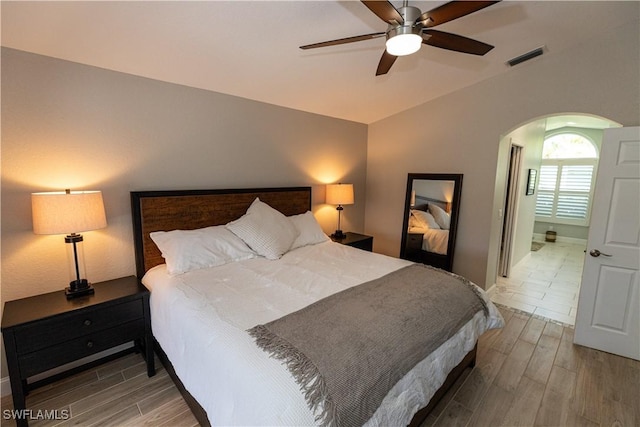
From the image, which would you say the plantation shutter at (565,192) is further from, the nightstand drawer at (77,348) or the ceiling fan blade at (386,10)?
the nightstand drawer at (77,348)

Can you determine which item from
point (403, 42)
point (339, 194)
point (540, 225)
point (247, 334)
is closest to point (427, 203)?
point (339, 194)

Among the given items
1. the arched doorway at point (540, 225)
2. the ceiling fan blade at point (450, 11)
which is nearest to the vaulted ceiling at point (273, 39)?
the ceiling fan blade at point (450, 11)

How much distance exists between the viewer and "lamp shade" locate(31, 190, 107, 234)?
1.88 m

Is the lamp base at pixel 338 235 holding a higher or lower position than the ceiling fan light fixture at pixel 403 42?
lower

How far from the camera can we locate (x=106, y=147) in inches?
92.5

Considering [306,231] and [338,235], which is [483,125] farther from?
[306,231]

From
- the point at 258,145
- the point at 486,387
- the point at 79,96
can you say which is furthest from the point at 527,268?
the point at 79,96

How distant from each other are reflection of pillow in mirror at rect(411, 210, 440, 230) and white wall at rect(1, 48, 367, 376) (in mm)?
1997

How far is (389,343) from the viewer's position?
1493 millimetres

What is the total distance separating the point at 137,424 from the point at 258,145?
2578 millimetres

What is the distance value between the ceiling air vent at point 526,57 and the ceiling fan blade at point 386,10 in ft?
6.79

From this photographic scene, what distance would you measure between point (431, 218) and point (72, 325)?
378cm

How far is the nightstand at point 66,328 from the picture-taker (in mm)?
1744

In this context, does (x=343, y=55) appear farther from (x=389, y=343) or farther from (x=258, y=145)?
(x=389, y=343)
